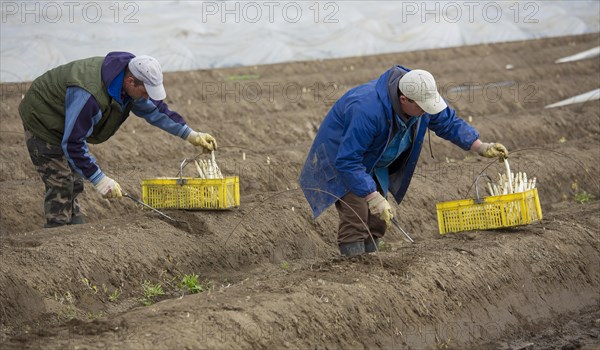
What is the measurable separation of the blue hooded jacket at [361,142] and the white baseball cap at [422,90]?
0.13 m

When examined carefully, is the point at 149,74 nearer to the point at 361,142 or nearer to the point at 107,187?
the point at 107,187

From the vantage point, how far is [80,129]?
6.48m

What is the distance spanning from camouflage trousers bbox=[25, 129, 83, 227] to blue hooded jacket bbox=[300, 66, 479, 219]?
2.02m

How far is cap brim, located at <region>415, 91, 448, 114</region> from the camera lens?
586cm

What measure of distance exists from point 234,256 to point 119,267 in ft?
3.61

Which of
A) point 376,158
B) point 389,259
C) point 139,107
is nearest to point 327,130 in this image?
point 376,158

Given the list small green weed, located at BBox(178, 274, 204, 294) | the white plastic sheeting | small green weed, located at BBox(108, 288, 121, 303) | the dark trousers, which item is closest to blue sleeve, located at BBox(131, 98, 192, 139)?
small green weed, located at BBox(178, 274, 204, 294)

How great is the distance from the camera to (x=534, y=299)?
269 inches

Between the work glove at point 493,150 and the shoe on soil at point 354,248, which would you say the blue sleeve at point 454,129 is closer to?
the work glove at point 493,150

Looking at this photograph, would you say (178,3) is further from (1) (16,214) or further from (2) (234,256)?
(2) (234,256)

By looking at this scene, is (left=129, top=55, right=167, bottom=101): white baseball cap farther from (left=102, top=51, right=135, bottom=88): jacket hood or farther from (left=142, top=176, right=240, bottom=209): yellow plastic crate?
(left=142, top=176, right=240, bottom=209): yellow plastic crate

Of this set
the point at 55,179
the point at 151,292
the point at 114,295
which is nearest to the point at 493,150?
the point at 151,292

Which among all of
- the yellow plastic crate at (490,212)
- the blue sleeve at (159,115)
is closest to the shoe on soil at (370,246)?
the yellow plastic crate at (490,212)

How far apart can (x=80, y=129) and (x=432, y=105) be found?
8.08 feet
